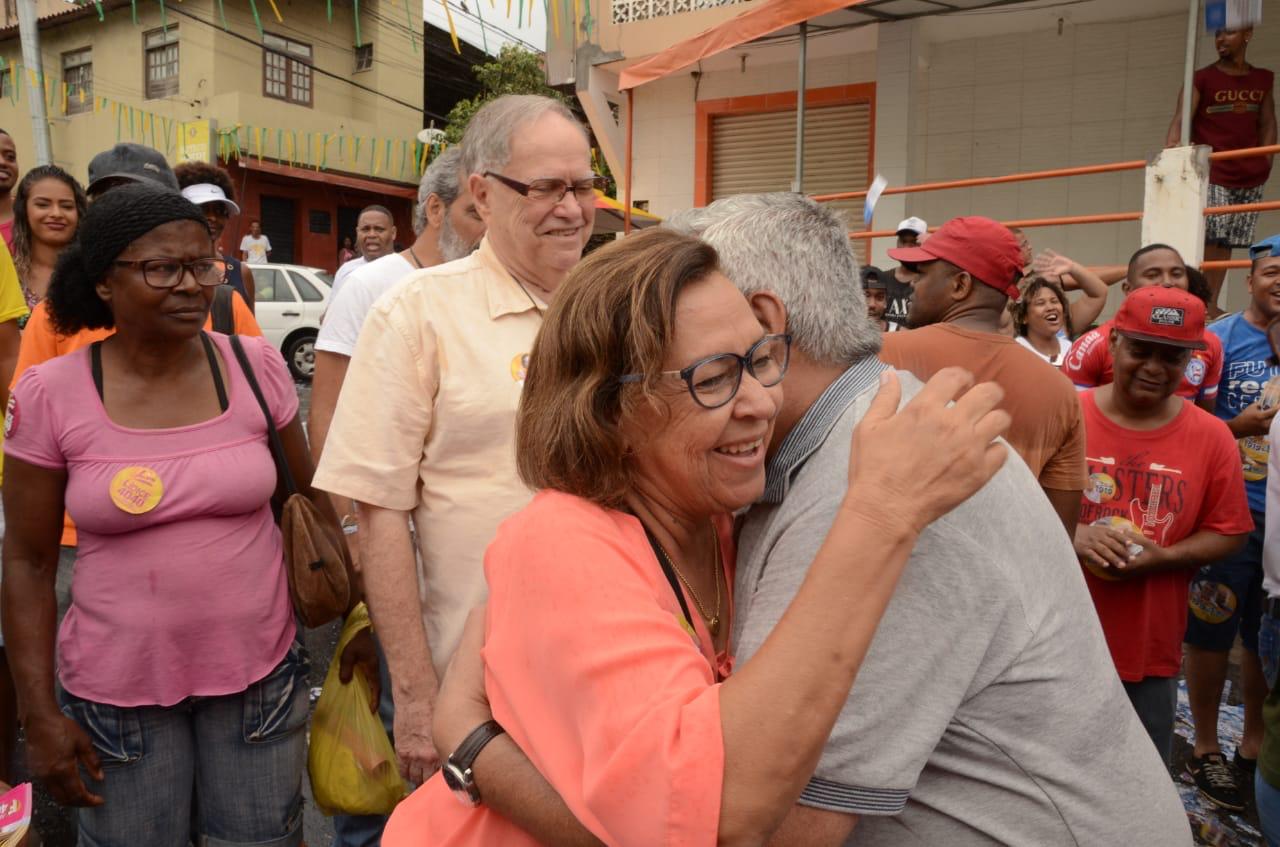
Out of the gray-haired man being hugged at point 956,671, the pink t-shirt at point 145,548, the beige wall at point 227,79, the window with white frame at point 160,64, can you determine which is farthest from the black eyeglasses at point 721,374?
the window with white frame at point 160,64

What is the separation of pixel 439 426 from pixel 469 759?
1065 mm

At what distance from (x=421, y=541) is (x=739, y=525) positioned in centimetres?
104

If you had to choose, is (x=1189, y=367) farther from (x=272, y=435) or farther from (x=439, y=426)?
(x=272, y=435)

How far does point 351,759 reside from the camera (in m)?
2.54

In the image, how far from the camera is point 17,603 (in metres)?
2.31

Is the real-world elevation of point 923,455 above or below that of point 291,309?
above

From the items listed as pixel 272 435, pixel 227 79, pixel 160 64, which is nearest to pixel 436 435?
pixel 272 435

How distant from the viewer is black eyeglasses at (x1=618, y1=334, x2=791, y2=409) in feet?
4.40

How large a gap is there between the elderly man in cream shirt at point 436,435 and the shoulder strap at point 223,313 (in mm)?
1400

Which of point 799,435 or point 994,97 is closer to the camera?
point 799,435

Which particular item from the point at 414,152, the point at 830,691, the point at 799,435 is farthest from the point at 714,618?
the point at 414,152

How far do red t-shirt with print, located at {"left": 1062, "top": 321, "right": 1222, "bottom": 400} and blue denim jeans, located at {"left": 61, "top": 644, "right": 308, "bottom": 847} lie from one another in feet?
11.9

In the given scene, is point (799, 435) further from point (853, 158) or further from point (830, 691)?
point (853, 158)

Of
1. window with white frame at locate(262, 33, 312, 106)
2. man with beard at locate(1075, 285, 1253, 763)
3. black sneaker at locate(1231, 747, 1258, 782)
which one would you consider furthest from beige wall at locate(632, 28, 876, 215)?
window with white frame at locate(262, 33, 312, 106)
